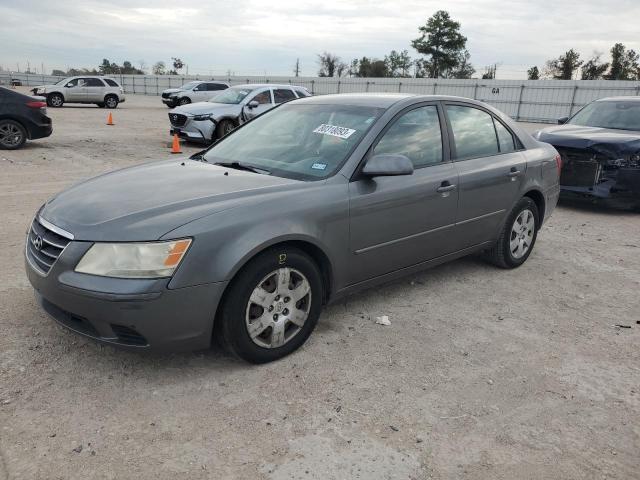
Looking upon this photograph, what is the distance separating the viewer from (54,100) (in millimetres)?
27281

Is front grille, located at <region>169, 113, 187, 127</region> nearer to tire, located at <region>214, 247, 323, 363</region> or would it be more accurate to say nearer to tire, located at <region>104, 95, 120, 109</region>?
tire, located at <region>214, 247, 323, 363</region>

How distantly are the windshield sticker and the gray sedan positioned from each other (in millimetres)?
12

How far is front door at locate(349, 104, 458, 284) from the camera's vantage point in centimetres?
377

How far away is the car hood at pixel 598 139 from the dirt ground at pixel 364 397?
389cm

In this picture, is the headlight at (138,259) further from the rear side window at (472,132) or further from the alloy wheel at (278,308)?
the rear side window at (472,132)

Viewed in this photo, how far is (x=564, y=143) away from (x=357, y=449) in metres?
7.03

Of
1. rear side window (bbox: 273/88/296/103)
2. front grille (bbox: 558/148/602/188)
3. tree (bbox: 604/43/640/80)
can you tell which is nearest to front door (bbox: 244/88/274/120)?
rear side window (bbox: 273/88/296/103)

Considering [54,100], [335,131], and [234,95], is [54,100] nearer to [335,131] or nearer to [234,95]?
[234,95]

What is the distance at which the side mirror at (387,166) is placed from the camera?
11.9 feet

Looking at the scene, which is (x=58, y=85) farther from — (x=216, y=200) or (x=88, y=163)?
(x=216, y=200)

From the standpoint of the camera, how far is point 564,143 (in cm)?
821

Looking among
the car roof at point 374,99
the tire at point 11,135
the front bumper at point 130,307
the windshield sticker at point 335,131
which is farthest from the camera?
the tire at point 11,135

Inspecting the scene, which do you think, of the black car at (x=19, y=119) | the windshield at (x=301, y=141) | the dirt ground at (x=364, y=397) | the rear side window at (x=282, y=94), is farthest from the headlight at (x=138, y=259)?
the rear side window at (x=282, y=94)

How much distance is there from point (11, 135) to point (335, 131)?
34.3ft
